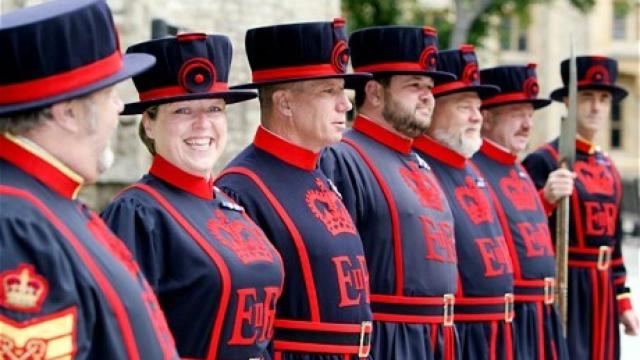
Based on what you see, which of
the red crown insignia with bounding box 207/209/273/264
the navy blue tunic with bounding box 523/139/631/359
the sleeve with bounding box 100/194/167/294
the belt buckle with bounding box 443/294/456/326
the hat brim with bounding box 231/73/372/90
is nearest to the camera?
the sleeve with bounding box 100/194/167/294

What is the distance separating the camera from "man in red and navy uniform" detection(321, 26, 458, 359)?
17.8ft

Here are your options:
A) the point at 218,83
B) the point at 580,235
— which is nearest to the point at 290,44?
the point at 218,83

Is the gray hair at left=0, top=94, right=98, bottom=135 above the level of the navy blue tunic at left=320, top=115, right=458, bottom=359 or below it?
above

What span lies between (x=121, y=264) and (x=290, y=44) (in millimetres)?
1925

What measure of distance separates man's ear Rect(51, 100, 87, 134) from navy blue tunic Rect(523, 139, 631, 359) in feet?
16.1

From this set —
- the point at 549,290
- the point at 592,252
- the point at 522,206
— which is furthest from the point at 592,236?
the point at 522,206

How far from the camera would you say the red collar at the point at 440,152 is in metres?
6.37

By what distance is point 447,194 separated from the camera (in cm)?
628

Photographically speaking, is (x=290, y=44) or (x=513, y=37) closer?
(x=290, y=44)

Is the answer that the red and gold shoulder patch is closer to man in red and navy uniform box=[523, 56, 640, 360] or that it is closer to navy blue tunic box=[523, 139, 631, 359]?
man in red and navy uniform box=[523, 56, 640, 360]

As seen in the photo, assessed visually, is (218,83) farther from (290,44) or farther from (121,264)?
(121,264)

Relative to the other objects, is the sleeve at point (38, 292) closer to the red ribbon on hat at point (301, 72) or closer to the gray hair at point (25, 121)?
the gray hair at point (25, 121)

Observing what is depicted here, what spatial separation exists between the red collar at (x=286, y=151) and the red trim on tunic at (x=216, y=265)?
0.89m

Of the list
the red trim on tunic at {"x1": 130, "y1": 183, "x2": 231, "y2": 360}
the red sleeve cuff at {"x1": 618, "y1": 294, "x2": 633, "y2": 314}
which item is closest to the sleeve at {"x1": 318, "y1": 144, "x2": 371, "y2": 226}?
the red trim on tunic at {"x1": 130, "y1": 183, "x2": 231, "y2": 360}
